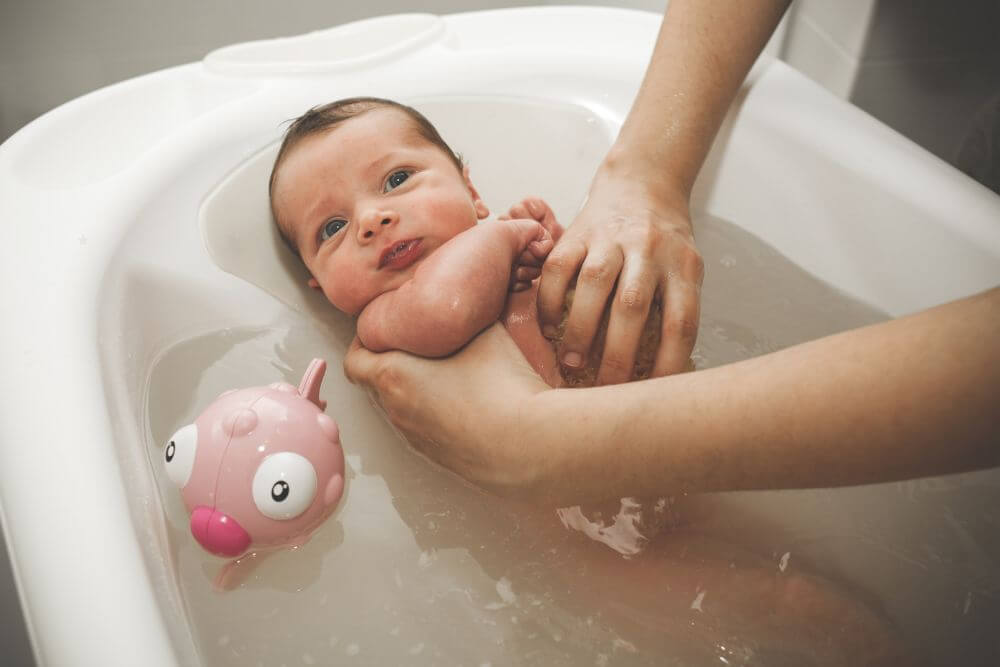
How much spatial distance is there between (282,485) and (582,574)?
297mm

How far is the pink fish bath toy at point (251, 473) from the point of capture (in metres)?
0.67

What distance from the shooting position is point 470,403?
689mm

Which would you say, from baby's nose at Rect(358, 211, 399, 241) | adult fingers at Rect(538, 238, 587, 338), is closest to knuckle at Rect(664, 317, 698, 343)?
adult fingers at Rect(538, 238, 587, 338)

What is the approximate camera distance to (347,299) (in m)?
0.86

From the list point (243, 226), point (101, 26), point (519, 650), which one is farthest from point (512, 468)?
point (101, 26)

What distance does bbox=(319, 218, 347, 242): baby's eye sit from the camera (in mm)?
896

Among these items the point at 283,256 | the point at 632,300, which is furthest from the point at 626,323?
the point at 283,256

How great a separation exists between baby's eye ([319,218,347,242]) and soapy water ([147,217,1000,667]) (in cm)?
17

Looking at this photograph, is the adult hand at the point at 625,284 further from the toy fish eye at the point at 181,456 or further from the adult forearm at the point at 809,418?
the toy fish eye at the point at 181,456

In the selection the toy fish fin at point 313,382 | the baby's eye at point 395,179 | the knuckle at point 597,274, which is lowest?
the toy fish fin at point 313,382

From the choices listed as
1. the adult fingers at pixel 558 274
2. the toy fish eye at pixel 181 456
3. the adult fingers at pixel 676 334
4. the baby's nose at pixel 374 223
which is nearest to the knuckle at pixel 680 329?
the adult fingers at pixel 676 334

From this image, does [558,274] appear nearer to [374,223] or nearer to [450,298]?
[450,298]

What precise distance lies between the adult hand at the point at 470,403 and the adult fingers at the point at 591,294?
57 mm

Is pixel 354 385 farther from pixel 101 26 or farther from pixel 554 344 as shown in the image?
pixel 101 26
